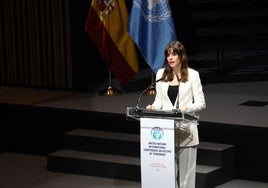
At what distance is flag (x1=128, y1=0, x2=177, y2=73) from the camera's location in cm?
888

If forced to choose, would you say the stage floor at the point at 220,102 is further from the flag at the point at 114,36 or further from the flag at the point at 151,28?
the flag at the point at 151,28

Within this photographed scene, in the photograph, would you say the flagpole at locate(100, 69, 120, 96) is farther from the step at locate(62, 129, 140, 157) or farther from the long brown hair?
the long brown hair

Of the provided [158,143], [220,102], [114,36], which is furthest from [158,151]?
[114,36]

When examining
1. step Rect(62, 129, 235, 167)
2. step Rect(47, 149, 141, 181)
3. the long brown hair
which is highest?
the long brown hair

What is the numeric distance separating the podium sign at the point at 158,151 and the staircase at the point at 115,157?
130 cm

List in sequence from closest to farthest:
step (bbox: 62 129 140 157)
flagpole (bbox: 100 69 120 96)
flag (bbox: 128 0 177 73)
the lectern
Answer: the lectern
step (bbox: 62 129 140 157)
flag (bbox: 128 0 177 73)
flagpole (bbox: 100 69 120 96)

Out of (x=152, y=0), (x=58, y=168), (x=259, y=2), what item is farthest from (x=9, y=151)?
(x=259, y=2)

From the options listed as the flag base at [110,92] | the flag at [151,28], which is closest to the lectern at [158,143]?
the flag at [151,28]

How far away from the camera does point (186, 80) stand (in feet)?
20.2

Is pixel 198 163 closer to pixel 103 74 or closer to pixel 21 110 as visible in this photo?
pixel 21 110

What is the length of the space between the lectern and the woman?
0.49 feet

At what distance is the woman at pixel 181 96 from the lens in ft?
20.0

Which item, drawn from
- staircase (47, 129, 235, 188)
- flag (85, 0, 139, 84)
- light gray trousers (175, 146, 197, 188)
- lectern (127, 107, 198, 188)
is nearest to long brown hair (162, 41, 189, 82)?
lectern (127, 107, 198, 188)

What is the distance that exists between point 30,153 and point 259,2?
4.20 meters
